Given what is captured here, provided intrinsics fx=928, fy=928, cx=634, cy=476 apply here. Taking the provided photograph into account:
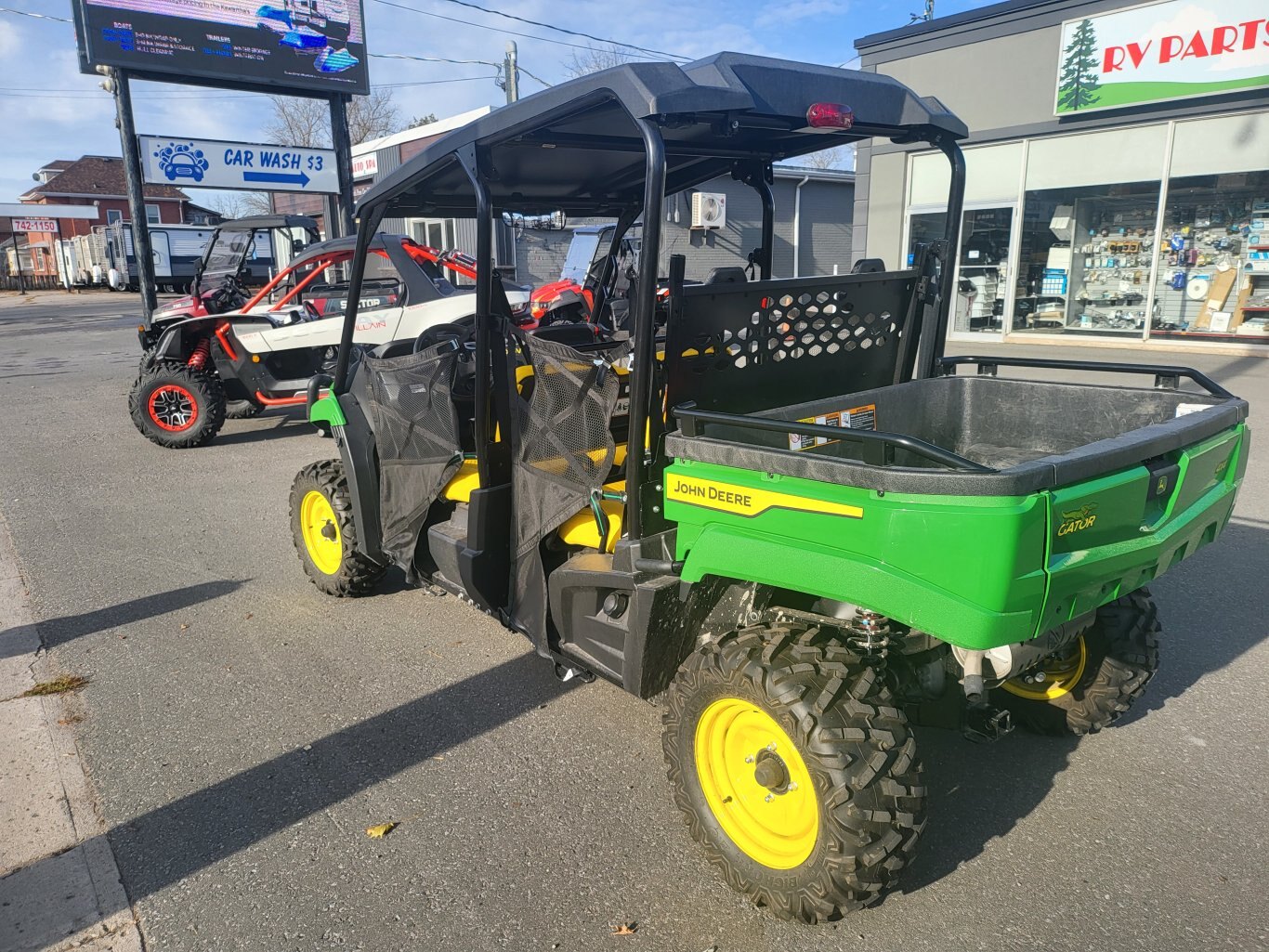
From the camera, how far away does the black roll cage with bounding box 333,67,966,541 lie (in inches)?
103

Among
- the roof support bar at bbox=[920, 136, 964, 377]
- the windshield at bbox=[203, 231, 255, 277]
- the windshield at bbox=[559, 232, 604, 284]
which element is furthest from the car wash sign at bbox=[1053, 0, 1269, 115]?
the windshield at bbox=[203, 231, 255, 277]

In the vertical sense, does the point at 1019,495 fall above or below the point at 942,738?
above

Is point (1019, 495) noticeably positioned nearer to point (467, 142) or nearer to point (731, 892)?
point (731, 892)

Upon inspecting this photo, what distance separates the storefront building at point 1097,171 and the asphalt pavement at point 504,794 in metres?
9.41

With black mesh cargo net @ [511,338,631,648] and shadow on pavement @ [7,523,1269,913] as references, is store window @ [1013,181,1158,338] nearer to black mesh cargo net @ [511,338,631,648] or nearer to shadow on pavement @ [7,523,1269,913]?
shadow on pavement @ [7,523,1269,913]

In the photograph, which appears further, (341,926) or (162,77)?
(162,77)

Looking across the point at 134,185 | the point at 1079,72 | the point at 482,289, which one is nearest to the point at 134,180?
the point at 134,185

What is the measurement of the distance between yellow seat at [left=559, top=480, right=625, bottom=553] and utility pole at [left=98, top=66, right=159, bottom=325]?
11.3m

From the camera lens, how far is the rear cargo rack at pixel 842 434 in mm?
2090

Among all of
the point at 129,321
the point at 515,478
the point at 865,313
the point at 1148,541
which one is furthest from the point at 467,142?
the point at 129,321

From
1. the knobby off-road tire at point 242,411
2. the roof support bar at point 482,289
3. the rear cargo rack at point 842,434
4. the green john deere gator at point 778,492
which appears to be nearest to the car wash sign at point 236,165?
the knobby off-road tire at point 242,411

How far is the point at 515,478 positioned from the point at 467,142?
117cm

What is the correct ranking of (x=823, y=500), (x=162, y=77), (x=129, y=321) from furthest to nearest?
(x=129, y=321) < (x=162, y=77) < (x=823, y=500)

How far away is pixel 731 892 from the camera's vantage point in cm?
258
